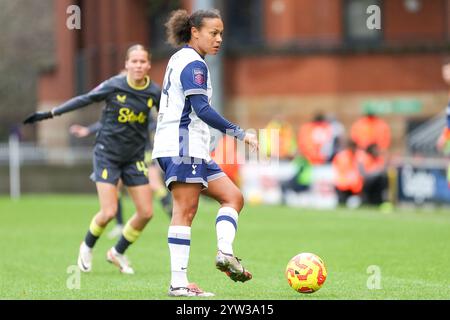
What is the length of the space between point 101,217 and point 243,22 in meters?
20.2

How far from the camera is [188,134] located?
384 inches

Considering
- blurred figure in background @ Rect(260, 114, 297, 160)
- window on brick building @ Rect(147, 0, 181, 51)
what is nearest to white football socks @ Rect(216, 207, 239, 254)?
blurred figure in background @ Rect(260, 114, 297, 160)

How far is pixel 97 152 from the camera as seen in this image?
41.3 feet

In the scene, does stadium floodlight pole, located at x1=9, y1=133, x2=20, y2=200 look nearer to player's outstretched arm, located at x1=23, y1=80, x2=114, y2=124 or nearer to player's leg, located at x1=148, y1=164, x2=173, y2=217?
player's leg, located at x1=148, y1=164, x2=173, y2=217

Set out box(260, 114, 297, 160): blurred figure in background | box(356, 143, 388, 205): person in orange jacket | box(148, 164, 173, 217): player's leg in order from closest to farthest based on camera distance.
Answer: box(148, 164, 173, 217): player's leg, box(356, 143, 388, 205): person in orange jacket, box(260, 114, 297, 160): blurred figure in background

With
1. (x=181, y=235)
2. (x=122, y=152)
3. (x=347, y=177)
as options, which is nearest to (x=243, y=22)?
(x=347, y=177)

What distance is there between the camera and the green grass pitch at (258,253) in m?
10.4

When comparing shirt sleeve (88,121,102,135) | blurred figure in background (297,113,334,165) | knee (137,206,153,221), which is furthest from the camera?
blurred figure in background (297,113,334,165)

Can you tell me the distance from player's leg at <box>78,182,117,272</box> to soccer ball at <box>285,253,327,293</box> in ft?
9.65

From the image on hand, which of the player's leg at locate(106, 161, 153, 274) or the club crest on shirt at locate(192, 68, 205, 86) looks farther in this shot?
the player's leg at locate(106, 161, 153, 274)

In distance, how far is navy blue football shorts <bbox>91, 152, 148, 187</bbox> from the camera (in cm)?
1241

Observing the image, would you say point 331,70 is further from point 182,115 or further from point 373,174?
point 182,115
